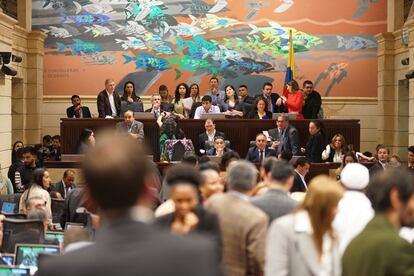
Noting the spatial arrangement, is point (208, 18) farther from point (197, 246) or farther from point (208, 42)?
point (197, 246)

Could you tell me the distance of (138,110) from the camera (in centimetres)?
1844

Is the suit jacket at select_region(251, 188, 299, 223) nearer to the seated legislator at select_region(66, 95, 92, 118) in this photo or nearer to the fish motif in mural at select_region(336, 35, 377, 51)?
the seated legislator at select_region(66, 95, 92, 118)

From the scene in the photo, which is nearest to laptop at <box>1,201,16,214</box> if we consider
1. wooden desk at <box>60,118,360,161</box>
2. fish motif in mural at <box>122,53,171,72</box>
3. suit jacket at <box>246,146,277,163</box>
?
suit jacket at <box>246,146,277,163</box>

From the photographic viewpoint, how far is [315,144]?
55.0 feet

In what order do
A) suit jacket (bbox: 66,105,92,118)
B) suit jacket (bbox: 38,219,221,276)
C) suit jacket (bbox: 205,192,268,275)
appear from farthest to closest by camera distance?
suit jacket (bbox: 66,105,92,118)
suit jacket (bbox: 205,192,268,275)
suit jacket (bbox: 38,219,221,276)

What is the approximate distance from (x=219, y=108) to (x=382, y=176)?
14.4 meters

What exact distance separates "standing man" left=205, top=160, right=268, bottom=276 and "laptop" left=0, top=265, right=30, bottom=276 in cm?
164

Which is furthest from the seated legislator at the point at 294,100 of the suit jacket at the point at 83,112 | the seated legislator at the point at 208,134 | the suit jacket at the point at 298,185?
the suit jacket at the point at 298,185

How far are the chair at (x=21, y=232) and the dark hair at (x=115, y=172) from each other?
6.33m

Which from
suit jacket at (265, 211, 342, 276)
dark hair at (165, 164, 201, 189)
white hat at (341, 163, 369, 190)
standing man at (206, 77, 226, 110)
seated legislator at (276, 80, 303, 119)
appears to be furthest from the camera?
standing man at (206, 77, 226, 110)

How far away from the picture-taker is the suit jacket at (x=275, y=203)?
6340 millimetres

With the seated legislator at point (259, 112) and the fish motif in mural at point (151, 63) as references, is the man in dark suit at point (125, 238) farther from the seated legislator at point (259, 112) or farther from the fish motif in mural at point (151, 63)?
the fish motif in mural at point (151, 63)

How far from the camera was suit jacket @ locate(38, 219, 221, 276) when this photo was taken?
103 inches

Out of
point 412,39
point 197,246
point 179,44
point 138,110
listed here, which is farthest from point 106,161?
point 179,44
